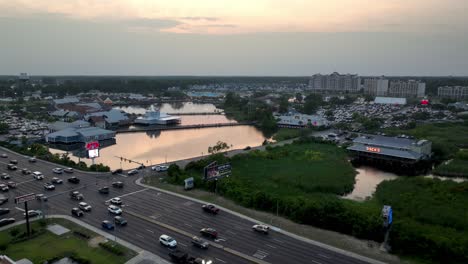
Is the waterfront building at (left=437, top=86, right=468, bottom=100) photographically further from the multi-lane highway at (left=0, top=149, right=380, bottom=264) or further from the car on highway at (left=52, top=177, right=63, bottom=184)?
the car on highway at (left=52, top=177, right=63, bottom=184)

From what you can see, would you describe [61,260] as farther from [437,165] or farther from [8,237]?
[437,165]

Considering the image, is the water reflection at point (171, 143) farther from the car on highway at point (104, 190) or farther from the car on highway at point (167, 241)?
the car on highway at point (167, 241)

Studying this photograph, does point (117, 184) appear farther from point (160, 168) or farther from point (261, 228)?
point (261, 228)

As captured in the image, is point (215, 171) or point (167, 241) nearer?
point (167, 241)

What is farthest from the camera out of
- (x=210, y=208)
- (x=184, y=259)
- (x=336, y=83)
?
(x=336, y=83)

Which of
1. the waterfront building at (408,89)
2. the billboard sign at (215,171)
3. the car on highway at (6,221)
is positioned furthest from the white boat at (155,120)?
the waterfront building at (408,89)

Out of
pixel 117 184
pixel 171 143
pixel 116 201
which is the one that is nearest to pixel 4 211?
pixel 116 201

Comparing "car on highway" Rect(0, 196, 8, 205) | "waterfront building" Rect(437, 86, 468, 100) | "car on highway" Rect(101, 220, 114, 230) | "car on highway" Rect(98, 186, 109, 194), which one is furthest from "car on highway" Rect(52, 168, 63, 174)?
"waterfront building" Rect(437, 86, 468, 100)
